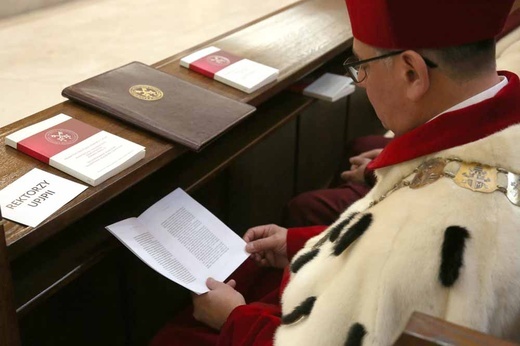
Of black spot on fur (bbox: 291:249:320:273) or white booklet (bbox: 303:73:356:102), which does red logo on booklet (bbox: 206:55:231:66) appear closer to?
white booklet (bbox: 303:73:356:102)

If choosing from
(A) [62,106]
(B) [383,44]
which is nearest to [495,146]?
(B) [383,44]

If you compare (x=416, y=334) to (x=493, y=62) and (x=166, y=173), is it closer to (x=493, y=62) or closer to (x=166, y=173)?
(x=493, y=62)

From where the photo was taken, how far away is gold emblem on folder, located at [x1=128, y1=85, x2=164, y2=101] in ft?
4.58

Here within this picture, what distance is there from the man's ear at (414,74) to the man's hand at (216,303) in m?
0.52

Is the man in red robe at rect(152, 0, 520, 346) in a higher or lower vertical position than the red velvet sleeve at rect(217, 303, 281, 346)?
higher

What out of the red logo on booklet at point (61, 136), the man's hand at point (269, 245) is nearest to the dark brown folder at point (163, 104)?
the red logo on booklet at point (61, 136)

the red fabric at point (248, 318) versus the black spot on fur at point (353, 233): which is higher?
the black spot on fur at point (353, 233)

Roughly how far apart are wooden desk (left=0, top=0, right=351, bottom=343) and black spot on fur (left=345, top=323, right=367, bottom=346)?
1.50ft

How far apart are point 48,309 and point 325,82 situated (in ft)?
3.52

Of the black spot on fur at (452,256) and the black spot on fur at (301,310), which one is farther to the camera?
the black spot on fur at (301,310)

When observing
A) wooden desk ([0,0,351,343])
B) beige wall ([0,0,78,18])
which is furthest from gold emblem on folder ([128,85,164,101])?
beige wall ([0,0,78,18])

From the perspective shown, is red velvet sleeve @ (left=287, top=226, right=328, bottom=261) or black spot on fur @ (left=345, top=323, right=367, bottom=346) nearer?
black spot on fur @ (left=345, top=323, right=367, bottom=346)

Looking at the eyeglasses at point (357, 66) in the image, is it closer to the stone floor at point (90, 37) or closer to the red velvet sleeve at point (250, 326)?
the red velvet sleeve at point (250, 326)

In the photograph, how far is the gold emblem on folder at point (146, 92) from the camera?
4.58 ft
